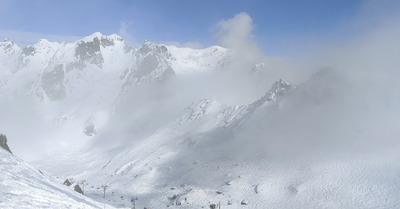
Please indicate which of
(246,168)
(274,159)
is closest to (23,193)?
(246,168)

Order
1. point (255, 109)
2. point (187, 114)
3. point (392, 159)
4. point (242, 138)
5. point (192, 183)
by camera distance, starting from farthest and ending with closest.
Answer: point (187, 114) < point (255, 109) < point (242, 138) < point (192, 183) < point (392, 159)

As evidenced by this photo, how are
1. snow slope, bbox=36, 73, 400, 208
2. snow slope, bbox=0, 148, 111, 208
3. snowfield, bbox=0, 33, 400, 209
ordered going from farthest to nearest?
1. snow slope, bbox=36, 73, 400, 208
2. snowfield, bbox=0, 33, 400, 209
3. snow slope, bbox=0, 148, 111, 208

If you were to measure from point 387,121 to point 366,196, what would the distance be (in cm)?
3268

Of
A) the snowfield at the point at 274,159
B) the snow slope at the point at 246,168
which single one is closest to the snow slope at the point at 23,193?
the snowfield at the point at 274,159

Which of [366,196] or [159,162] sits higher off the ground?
[159,162]

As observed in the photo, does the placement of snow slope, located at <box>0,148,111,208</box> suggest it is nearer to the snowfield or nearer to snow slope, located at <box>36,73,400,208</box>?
the snowfield

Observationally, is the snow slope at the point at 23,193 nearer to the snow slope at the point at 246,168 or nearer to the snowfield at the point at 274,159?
the snowfield at the point at 274,159

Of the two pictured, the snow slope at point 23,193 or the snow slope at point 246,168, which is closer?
the snow slope at point 23,193

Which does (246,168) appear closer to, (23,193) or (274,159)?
(274,159)

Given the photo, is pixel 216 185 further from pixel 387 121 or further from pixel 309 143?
pixel 387 121

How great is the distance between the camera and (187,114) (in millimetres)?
139375

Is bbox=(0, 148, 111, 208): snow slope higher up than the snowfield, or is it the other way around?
the snowfield

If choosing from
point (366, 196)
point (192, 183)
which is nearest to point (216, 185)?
point (192, 183)

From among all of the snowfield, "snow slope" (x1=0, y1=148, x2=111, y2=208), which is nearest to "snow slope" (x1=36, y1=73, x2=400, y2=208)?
the snowfield
